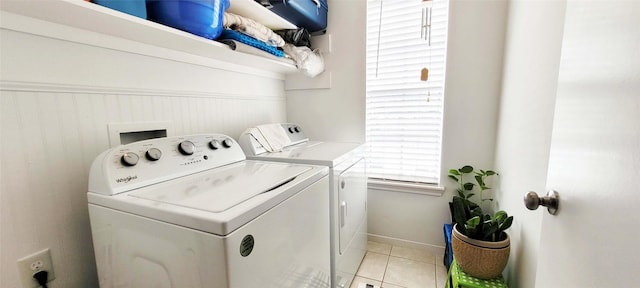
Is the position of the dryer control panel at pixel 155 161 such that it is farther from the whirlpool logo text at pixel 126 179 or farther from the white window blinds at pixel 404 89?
the white window blinds at pixel 404 89

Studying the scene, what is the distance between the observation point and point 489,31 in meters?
1.71

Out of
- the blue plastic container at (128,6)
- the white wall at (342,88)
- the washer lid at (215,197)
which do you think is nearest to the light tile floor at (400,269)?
the white wall at (342,88)

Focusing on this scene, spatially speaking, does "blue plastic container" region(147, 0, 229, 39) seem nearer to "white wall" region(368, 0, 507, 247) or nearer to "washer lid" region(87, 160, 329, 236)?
"washer lid" region(87, 160, 329, 236)

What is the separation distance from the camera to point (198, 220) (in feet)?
2.18

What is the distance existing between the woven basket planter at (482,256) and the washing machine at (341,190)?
0.64 meters

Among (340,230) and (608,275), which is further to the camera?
(340,230)

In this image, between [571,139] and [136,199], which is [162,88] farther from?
[571,139]

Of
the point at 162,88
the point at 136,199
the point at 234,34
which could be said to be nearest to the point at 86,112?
the point at 162,88

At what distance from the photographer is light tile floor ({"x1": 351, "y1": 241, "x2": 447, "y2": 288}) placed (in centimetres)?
177

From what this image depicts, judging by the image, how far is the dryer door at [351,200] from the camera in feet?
4.82

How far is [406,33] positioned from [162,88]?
174cm

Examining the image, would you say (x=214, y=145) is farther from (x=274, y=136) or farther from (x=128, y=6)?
(x=128, y=6)

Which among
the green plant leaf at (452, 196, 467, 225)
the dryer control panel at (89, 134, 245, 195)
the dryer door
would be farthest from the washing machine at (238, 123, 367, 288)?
the green plant leaf at (452, 196, 467, 225)

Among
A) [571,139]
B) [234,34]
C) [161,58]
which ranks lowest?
[571,139]
